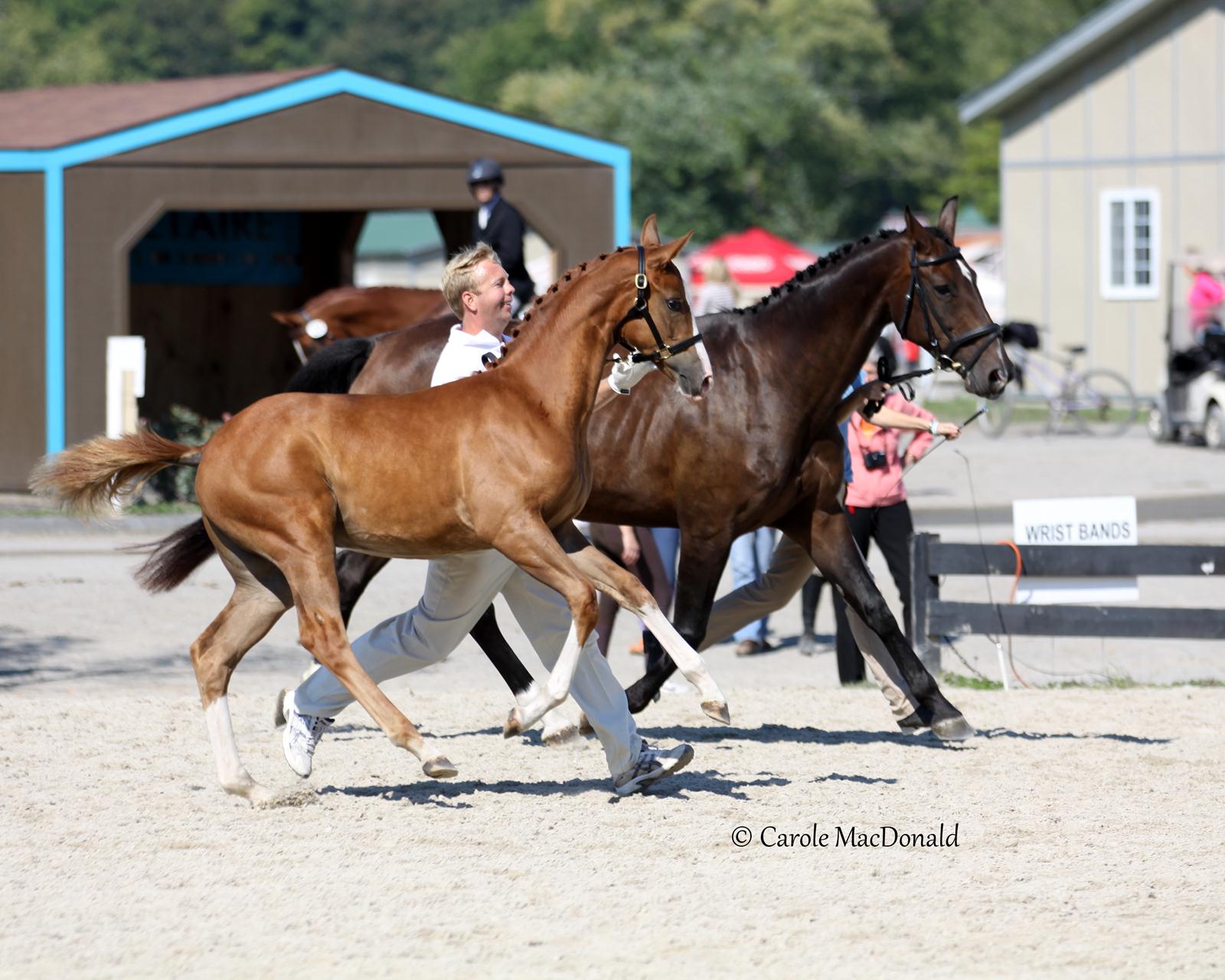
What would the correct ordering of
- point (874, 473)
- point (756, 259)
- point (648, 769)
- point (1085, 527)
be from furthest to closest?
point (756, 259) → point (1085, 527) → point (874, 473) → point (648, 769)

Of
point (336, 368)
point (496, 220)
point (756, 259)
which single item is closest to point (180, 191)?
point (496, 220)

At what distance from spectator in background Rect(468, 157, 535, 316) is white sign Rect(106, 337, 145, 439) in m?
6.57

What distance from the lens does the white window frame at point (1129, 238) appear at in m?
32.6

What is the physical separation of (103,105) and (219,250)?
196 cm

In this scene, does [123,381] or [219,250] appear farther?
[219,250]

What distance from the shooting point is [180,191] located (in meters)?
18.0

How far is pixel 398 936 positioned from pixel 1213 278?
74.9ft

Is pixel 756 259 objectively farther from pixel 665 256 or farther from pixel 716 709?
pixel 716 709

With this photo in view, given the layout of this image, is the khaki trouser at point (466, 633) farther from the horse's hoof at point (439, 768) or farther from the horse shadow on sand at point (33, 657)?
the horse shadow on sand at point (33, 657)

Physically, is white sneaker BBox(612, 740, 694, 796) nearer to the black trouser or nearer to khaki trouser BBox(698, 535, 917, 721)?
khaki trouser BBox(698, 535, 917, 721)

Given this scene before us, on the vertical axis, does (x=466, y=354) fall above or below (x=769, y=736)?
above

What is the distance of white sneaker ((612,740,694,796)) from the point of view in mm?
6863

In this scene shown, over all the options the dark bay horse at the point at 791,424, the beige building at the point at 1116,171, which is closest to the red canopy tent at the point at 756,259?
the beige building at the point at 1116,171

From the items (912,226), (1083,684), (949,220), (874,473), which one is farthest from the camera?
(874,473)
